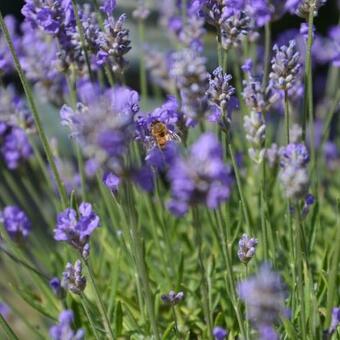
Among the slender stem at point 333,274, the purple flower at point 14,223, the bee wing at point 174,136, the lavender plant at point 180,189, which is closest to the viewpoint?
the lavender plant at point 180,189

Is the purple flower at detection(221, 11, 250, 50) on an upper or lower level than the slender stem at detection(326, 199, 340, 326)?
upper

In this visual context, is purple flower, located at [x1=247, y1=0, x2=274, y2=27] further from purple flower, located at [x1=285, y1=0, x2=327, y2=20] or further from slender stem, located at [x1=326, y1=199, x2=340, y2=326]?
slender stem, located at [x1=326, y1=199, x2=340, y2=326]

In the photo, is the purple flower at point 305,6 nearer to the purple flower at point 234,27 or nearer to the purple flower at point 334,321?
the purple flower at point 234,27

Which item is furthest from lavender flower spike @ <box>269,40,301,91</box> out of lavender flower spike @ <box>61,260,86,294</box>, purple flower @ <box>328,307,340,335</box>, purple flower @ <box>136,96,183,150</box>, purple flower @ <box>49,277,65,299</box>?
purple flower @ <box>49,277,65,299</box>

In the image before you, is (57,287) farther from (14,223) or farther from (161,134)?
(161,134)

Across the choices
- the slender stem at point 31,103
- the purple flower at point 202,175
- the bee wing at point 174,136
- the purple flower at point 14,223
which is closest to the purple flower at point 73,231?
the slender stem at point 31,103

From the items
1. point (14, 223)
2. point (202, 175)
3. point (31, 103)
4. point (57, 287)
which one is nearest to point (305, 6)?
point (31, 103)

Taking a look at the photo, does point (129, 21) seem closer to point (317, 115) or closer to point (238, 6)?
point (317, 115)

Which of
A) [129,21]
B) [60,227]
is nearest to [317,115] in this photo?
[129,21]
